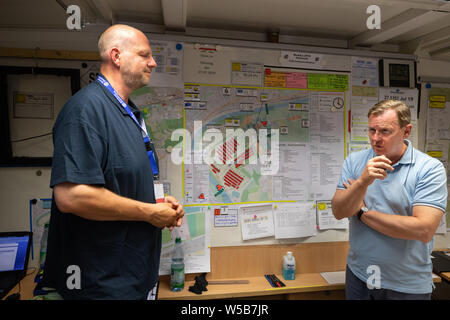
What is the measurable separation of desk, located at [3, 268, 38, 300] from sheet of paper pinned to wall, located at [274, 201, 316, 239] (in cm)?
155

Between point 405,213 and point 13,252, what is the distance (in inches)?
88.8

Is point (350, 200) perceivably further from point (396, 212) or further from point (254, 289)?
point (254, 289)

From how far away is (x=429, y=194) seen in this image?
128 centimetres

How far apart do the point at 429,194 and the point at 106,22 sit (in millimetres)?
2112

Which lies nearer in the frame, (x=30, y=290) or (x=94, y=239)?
(x=94, y=239)

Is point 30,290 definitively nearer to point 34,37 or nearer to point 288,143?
point 34,37

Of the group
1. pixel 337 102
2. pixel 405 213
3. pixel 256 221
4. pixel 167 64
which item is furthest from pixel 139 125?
pixel 337 102

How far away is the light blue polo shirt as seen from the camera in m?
1.30

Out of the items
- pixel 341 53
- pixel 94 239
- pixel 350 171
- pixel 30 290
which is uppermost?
pixel 341 53

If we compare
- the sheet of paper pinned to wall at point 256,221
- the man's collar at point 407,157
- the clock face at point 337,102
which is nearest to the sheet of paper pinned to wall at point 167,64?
the sheet of paper pinned to wall at point 256,221

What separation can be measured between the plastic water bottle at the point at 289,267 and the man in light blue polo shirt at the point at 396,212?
18.9 inches

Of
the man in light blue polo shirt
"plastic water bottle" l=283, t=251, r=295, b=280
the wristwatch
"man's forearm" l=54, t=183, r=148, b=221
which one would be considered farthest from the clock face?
"man's forearm" l=54, t=183, r=148, b=221

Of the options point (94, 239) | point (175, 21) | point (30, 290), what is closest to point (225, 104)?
point (175, 21)

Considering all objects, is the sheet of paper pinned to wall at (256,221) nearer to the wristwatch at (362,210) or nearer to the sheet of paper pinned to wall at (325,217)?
the sheet of paper pinned to wall at (325,217)
